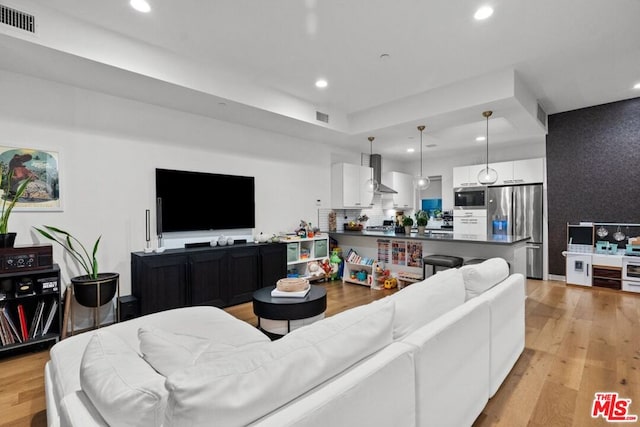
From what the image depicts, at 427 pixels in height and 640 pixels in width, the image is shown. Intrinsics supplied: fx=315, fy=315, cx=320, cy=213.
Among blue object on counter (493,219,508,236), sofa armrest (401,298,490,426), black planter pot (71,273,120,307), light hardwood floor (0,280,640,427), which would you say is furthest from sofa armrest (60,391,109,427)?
blue object on counter (493,219,508,236)

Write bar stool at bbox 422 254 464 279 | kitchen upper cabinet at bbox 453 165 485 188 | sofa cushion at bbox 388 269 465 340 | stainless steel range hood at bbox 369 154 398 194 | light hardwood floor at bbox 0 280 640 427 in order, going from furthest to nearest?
stainless steel range hood at bbox 369 154 398 194
kitchen upper cabinet at bbox 453 165 485 188
bar stool at bbox 422 254 464 279
light hardwood floor at bbox 0 280 640 427
sofa cushion at bbox 388 269 465 340

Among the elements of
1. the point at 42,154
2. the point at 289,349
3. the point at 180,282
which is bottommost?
the point at 180,282

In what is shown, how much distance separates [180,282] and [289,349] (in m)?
3.07

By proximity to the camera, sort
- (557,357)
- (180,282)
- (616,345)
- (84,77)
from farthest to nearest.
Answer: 1. (180,282)
2. (84,77)
3. (616,345)
4. (557,357)

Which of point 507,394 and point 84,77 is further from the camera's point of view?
point 84,77

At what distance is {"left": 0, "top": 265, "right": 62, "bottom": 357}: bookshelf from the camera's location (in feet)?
8.77

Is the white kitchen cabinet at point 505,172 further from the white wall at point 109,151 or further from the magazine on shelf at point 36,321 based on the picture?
the magazine on shelf at point 36,321

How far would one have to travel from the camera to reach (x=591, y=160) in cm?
500

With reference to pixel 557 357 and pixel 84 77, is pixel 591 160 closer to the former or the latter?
pixel 557 357

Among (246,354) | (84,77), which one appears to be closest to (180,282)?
(84,77)

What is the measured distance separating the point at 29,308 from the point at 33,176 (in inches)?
49.7

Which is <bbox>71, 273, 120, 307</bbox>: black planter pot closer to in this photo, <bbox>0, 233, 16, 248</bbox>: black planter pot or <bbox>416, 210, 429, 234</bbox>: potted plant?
<bbox>0, 233, 16, 248</bbox>: black planter pot

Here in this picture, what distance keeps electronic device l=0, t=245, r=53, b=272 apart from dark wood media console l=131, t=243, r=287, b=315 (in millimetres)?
791

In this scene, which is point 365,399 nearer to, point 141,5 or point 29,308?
point 141,5
